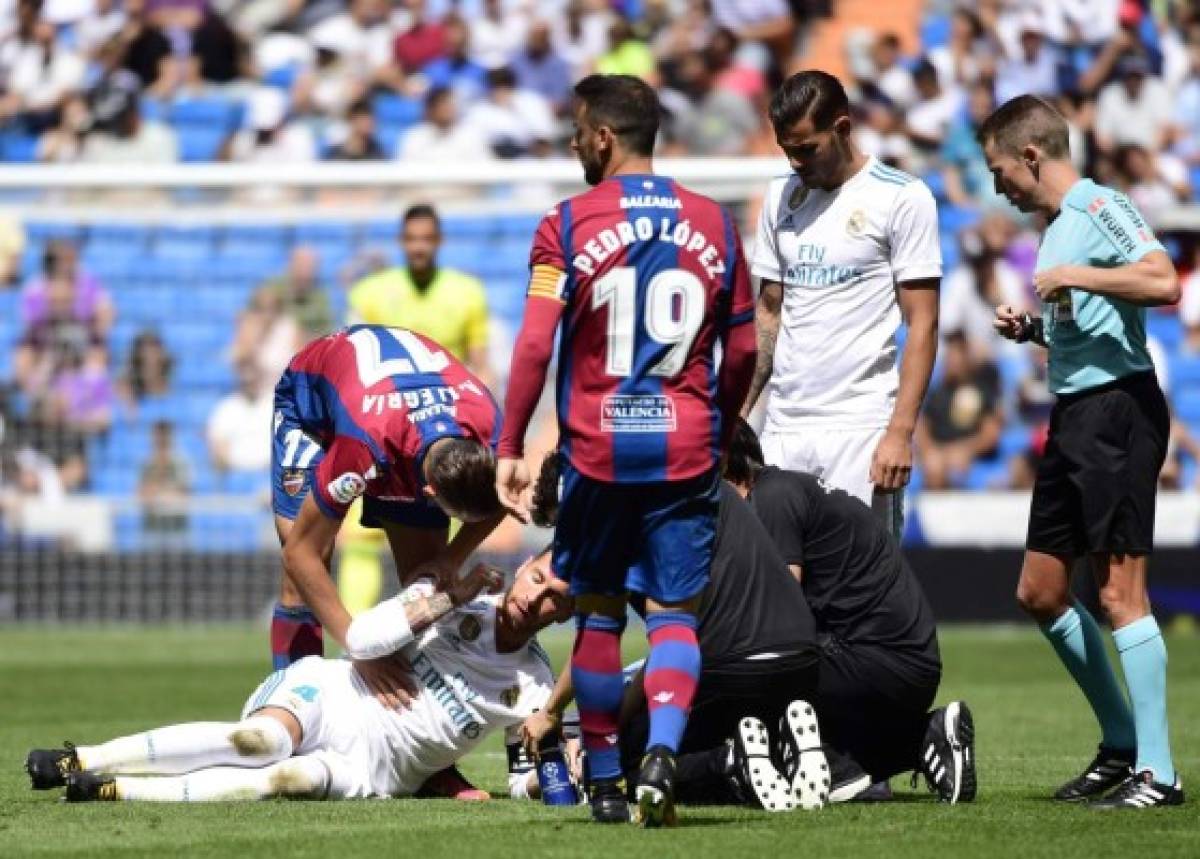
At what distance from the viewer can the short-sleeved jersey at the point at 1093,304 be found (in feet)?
23.8

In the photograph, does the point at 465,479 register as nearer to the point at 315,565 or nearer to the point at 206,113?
the point at 315,565

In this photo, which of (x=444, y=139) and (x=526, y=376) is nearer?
(x=526, y=376)

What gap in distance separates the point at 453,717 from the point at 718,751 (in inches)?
34.7

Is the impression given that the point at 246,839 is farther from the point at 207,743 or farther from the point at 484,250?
the point at 484,250

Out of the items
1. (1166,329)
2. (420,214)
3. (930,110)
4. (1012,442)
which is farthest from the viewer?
(930,110)

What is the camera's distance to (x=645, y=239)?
21.5 feet

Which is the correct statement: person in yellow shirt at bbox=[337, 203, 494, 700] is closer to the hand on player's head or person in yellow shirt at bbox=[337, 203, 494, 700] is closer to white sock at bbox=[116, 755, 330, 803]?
white sock at bbox=[116, 755, 330, 803]

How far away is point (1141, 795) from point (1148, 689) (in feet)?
1.17

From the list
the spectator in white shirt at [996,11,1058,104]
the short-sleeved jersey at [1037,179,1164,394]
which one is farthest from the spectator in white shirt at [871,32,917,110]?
the short-sleeved jersey at [1037,179,1164,394]

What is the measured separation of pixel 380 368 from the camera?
845 centimetres

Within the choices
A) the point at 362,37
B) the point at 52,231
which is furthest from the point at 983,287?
the point at 52,231

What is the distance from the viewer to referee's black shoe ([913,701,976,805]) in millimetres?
7320

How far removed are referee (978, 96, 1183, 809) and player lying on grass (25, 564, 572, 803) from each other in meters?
1.65

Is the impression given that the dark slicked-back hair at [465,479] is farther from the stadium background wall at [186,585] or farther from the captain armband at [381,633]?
the stadium background wall at [186,585]
